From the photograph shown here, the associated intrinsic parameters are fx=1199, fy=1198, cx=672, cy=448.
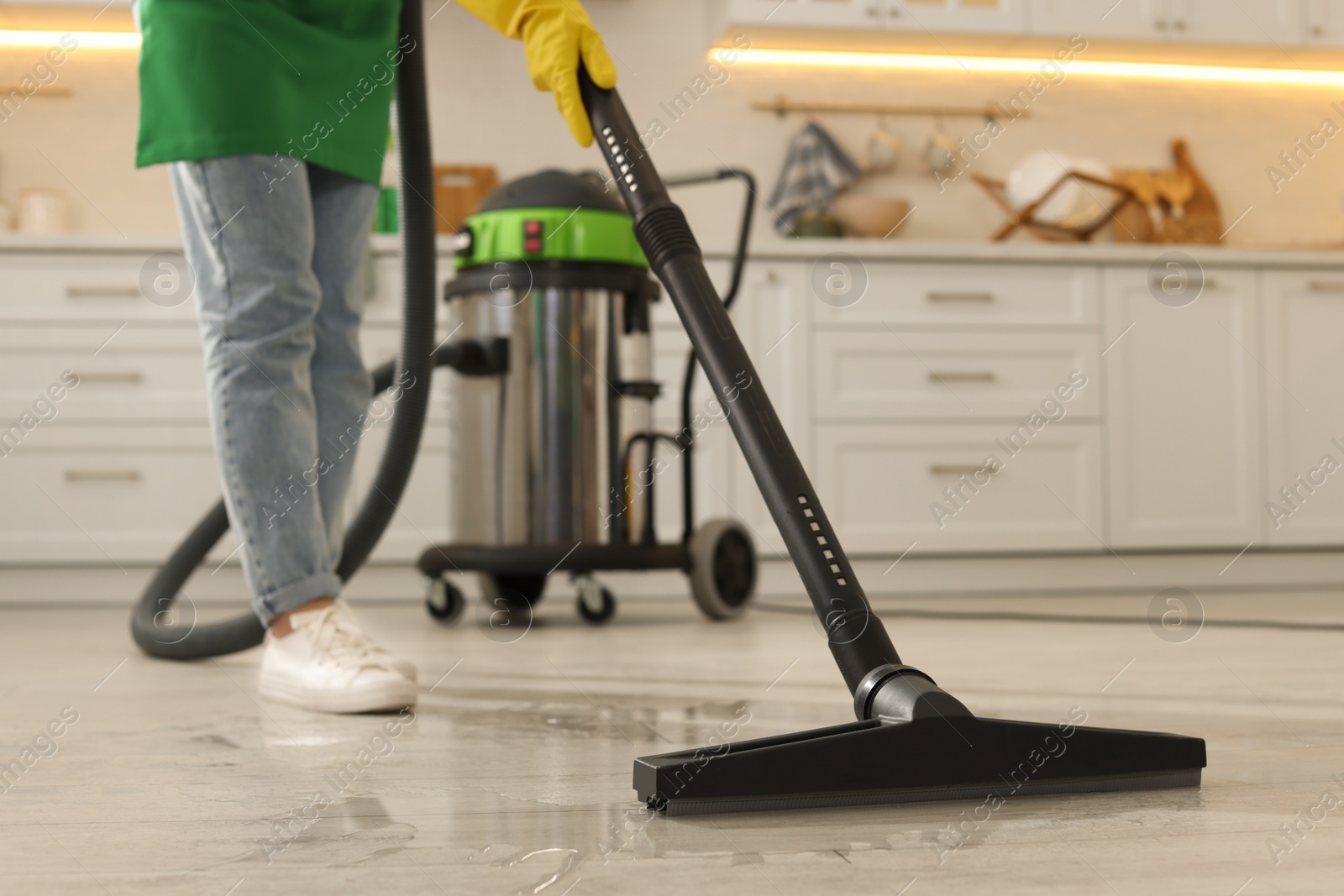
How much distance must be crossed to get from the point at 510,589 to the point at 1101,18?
90.6 inches

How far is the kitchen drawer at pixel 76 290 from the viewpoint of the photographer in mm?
2570

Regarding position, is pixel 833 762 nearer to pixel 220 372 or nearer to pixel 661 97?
pixel 220 372

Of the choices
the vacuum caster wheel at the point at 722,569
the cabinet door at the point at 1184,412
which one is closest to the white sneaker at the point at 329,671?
the vacuum caster wheel at the point at 722,569

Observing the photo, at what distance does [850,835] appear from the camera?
2.10ft

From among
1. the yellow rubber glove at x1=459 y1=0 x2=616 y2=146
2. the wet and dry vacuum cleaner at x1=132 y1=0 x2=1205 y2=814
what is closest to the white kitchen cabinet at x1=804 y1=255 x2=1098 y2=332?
the yellow rubber glove at x1=459 y1=0 x2=616 y2=146

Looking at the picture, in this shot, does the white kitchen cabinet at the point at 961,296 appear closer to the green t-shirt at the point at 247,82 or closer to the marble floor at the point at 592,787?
the marble floor at the point at 592,787

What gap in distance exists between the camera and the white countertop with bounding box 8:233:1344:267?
2.56 m

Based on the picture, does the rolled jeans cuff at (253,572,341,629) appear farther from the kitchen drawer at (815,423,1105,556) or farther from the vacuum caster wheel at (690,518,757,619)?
the kitchen drawer at (815,423,1105,556)

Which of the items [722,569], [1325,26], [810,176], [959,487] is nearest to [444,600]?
[722,569]

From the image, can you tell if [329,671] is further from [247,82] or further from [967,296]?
[967,296]

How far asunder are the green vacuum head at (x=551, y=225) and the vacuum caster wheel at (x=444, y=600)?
570 millimetres

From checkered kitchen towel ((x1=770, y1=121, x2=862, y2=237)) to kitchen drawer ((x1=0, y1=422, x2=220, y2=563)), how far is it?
164 centimetres

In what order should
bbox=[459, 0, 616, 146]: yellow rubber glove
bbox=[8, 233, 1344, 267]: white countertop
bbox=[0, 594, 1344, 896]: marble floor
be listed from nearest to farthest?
bbox=[0, 594, 1344, 896]: marble floor < bbox=[459, 0, 616, 146]: yellow rubber glove < bbox=[8, 233, 1344, 267]: white countertop

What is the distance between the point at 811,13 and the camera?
10.5 ft
